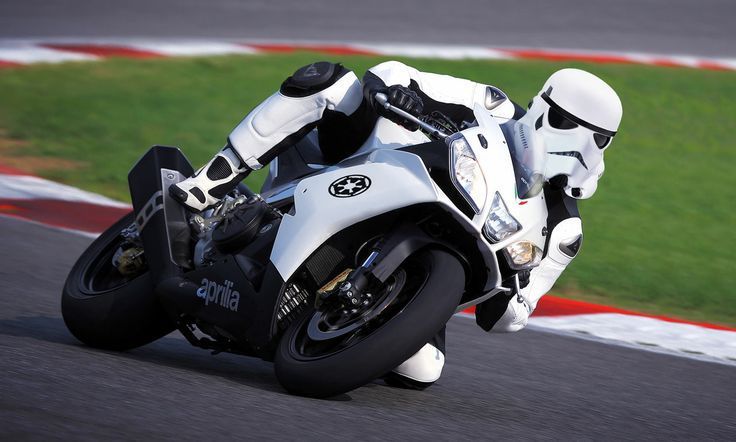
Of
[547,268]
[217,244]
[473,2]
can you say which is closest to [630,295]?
[547,268]

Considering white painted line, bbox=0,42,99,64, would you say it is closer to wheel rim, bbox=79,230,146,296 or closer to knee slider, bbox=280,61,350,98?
wheel rim, bbox=79,230,146,296

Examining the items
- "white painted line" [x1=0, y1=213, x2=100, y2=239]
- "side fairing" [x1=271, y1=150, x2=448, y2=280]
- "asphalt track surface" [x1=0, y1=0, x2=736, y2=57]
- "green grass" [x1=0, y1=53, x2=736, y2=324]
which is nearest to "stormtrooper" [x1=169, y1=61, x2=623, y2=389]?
"side fairing" [x1=271, y1=150, x2=448, y2=280]

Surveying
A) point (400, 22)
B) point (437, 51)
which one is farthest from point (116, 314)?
point (400, 22)

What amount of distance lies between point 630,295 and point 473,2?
31.3 feet

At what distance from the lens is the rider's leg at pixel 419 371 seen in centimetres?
429

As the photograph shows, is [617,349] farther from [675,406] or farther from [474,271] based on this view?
[474,271]

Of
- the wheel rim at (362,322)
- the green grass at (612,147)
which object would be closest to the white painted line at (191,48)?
the green grass at (612,147)

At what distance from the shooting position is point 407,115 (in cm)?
400

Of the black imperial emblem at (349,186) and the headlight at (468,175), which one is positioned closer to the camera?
the headlight at (468,175)

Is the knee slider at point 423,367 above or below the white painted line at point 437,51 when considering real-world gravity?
above

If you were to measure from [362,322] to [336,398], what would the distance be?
40cm

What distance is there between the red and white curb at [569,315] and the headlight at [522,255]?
2071mm

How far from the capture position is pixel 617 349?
18.6ft

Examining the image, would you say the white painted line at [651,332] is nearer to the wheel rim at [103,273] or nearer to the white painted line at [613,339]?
the white painted line at [613,339]
